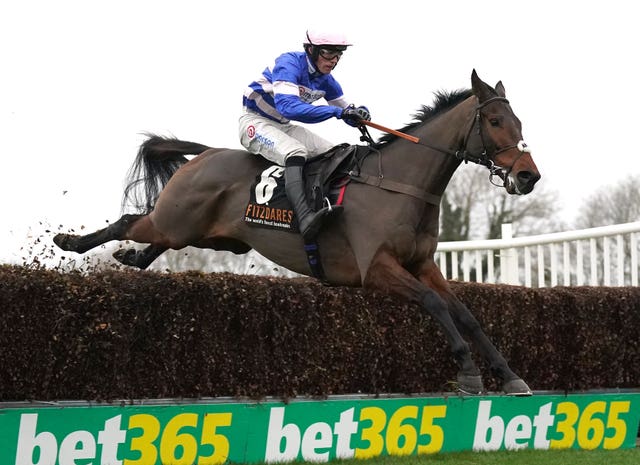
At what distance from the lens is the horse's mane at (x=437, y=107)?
630 cm

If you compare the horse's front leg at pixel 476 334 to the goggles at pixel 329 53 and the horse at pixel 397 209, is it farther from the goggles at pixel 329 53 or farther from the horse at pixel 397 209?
the goggles at pixel 329 53

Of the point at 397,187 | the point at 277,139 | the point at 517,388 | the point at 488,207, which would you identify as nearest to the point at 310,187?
the point at 277,139

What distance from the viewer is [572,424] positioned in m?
8.38

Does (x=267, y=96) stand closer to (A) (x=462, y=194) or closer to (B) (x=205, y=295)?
(B) (x=205, y=295)

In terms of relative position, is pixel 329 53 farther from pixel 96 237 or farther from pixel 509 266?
pixel 509 266

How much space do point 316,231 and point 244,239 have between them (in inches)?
28.4

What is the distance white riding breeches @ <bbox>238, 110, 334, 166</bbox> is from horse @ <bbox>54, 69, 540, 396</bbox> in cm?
15

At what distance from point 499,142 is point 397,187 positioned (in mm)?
678

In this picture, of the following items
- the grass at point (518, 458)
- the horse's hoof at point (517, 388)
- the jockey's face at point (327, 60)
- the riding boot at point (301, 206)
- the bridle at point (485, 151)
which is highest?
the jockey's face at point (327, 60)

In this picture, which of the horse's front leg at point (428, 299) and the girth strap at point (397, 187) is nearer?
the horse's front leg at point (428, 299)

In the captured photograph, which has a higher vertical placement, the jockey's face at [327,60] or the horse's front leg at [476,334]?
the jockey's face at [327,60]

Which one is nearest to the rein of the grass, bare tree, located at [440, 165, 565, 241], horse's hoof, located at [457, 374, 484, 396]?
horse's hoof, located at [457, 374, 484, 396]

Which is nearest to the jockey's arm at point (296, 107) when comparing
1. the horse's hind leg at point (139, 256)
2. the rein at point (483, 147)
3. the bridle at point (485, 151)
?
the rein at point (483, 147)

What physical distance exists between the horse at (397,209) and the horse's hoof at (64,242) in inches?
16.1
